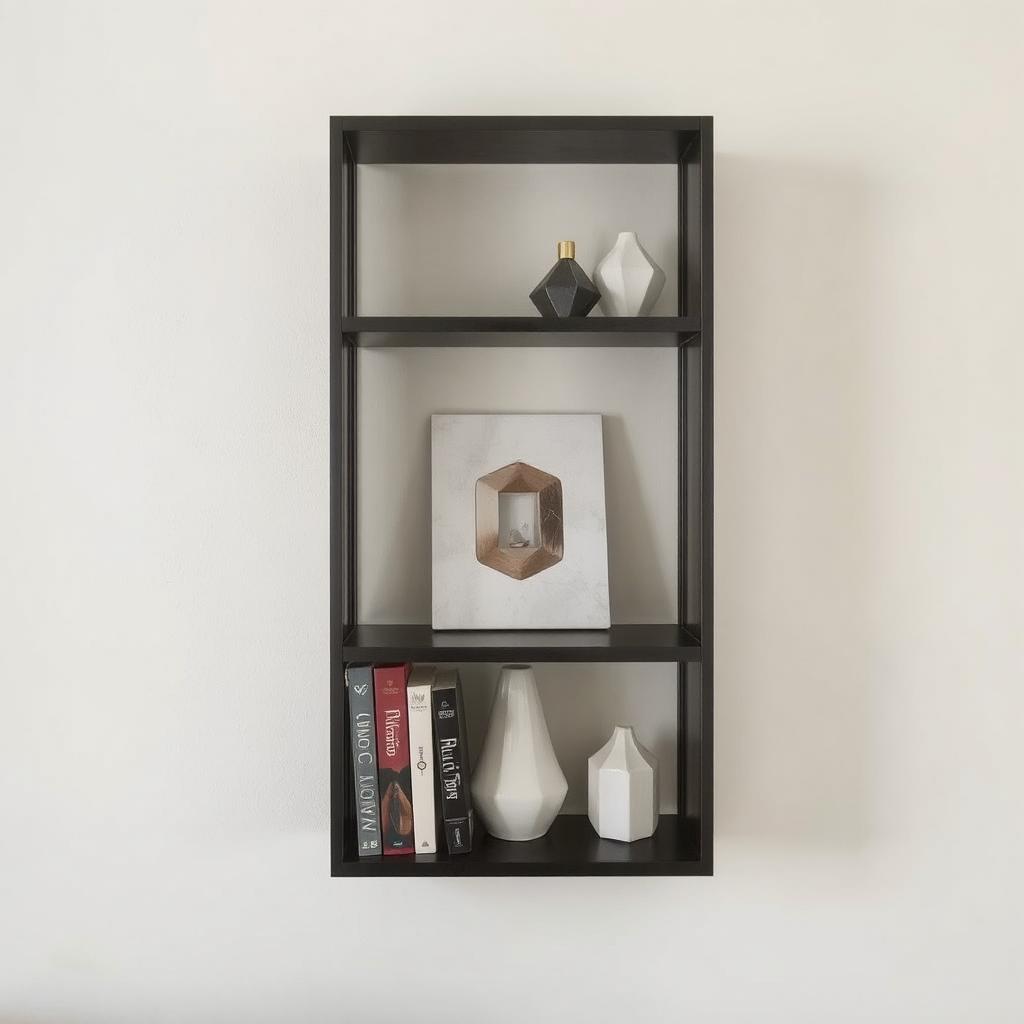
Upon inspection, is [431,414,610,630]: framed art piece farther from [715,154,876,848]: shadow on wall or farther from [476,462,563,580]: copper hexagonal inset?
[715,154,876,848]: shadow on wall

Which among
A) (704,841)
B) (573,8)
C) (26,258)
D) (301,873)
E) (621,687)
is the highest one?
(573,8)

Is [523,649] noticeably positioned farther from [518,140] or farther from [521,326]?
[518,140]

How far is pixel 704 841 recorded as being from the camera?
126 cm

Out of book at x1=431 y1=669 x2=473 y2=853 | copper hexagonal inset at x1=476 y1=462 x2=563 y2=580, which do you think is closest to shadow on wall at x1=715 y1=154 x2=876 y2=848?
copper hexagonal inset at x1=476 y1=462 x2=563 y2=580

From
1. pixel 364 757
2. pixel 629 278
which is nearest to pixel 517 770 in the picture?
pixel 364 757

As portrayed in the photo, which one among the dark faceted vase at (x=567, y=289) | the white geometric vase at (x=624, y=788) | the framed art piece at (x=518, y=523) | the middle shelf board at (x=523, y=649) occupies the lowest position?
the white geometric vase at (x=624, y=788)

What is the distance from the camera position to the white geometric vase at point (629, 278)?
1290 mm

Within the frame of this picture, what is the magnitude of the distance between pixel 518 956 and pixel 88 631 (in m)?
0.83

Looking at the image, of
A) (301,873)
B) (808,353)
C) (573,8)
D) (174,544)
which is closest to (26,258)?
(174,544)

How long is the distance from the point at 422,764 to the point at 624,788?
289 mm

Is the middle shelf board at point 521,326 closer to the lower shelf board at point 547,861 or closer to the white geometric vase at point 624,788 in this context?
the white geometric vase at point 624,788

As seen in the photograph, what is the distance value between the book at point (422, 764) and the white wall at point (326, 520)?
8.3 inches

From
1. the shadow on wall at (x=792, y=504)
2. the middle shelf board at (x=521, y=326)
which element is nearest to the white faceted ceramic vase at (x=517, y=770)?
the shadow on wall at (x=792, y=504)

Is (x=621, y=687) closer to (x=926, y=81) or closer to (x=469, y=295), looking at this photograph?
(x=469, y=295)
